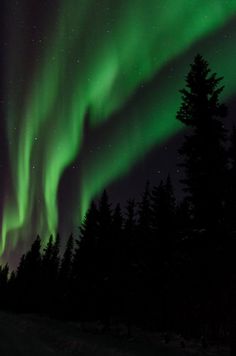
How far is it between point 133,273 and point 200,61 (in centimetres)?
1861

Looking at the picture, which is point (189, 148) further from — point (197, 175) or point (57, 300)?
point (57, 300)

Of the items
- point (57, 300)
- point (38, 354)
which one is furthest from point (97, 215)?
point (57, 300)

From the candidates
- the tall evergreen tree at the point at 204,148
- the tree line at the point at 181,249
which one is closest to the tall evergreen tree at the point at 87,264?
the tree line at the point at 181,249

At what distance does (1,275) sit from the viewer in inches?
4690

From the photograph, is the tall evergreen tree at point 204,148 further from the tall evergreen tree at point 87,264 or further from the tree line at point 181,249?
the tall evergreen tree at point 87,264

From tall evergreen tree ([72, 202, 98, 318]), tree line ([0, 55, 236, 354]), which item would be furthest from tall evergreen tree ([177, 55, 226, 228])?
tall evergreen tree ([72, 202, 98, 318])

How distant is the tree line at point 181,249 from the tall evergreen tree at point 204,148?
45 millimetres

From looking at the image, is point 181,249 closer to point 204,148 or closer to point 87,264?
point 204,148

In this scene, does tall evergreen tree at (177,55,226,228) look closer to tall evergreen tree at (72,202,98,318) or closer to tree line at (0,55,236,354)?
tree line at (0,55,236,354)

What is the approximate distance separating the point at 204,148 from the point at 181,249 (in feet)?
15.9

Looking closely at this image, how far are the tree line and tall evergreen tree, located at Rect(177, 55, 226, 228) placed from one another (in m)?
0.05

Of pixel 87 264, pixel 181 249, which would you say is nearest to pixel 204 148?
pixel 181 249

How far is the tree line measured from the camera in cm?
1546

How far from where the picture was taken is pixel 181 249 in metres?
16.2
